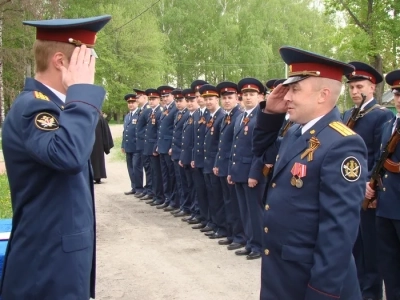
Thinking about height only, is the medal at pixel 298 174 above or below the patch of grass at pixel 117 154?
above

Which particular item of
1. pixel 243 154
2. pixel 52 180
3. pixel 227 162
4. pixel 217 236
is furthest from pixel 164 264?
pixel 52 180

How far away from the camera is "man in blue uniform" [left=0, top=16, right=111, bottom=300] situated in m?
2.07

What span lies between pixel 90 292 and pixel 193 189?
20.3 feet

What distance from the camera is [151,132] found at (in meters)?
10.1

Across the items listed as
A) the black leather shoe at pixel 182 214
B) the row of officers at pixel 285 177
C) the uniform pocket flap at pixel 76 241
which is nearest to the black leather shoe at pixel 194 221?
the row of officers at pixel 285 177

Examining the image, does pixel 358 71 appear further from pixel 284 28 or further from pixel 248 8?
pixel 284 28

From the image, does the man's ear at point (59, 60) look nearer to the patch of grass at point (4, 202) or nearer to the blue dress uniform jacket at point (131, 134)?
the patch of grass at point (4, 202)

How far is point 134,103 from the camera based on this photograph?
1163 cm

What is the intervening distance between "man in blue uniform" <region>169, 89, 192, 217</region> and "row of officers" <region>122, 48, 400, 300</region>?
0.06 feet

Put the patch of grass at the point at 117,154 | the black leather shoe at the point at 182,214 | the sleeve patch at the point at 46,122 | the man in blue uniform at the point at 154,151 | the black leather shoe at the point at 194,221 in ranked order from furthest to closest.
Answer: the patch of grass at the point at 117,154, the man in blue uniform at the point at 154,151, the black leather shoe at the point at 182,214, the black leather shoe at the point at 194,221, the sleeve patch at the point at 46,122

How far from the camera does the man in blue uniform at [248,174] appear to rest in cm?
608

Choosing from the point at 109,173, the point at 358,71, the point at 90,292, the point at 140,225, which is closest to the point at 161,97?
the point at 140,225

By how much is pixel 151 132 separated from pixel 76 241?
795cm

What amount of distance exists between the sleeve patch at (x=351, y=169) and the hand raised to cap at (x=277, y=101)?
589 millimetres
